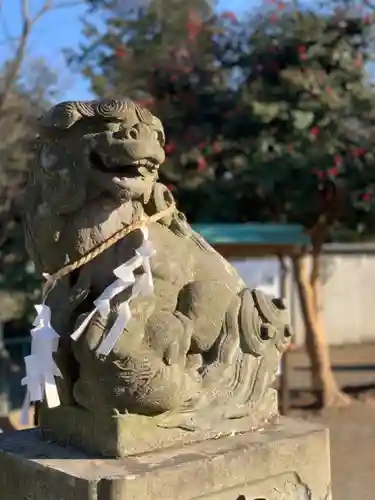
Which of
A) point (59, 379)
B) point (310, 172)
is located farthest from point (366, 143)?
point (59, 379)

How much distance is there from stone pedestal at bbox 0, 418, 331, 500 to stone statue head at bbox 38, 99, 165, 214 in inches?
25.8

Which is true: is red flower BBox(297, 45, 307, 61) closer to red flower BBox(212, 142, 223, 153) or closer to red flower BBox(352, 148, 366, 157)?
red flower BBox(352, 148, 366, 157)

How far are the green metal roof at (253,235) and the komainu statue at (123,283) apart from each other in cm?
393

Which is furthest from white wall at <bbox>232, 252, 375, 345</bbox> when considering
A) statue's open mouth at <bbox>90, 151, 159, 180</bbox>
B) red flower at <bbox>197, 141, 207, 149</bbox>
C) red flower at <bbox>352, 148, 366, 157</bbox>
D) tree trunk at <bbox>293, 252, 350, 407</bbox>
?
statue's open mouth at <bbox>90, 151, 159, 180</bbox>

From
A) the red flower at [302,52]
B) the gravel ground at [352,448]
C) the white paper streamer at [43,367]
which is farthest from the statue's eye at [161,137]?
the red flower at [302,52]

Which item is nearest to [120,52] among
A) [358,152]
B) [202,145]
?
[202,145]

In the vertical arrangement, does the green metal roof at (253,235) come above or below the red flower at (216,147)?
below

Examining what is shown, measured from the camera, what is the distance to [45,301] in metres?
2.02

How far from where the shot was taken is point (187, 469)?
1.79m

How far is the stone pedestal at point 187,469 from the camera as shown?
1.72 metres

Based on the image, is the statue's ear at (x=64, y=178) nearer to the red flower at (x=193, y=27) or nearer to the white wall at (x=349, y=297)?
the red flower at (x=193, y=27)

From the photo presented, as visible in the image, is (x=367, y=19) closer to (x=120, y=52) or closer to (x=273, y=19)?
(x=273, y=19)

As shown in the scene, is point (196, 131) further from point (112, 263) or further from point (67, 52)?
point (112, 263)

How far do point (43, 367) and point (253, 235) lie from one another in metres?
4.33
